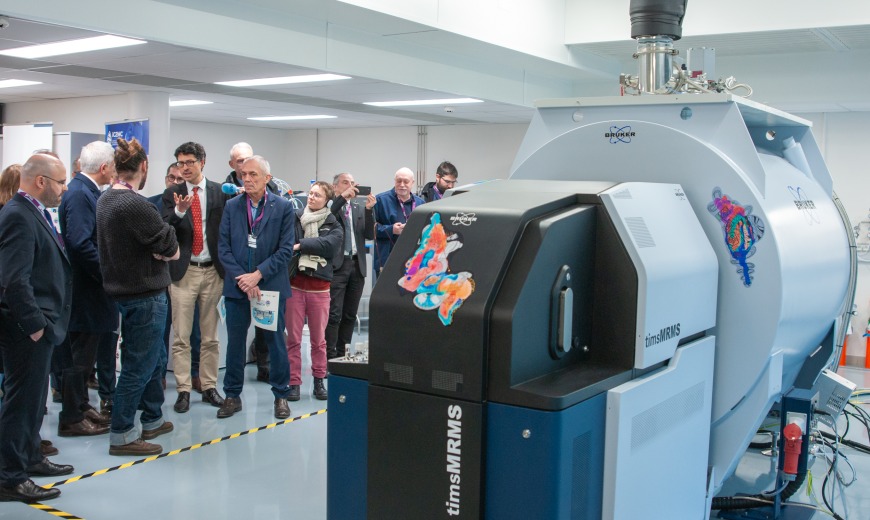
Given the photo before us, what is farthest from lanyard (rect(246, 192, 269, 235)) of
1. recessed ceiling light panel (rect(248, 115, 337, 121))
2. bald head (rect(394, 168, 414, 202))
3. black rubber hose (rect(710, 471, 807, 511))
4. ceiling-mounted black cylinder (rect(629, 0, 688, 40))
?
recessed ceiling light panel (rect(248, 115, 337, 121))

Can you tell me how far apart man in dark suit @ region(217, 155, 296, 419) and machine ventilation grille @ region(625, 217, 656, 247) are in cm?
342

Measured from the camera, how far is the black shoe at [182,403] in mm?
5551

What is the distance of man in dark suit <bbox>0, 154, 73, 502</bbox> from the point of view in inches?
150

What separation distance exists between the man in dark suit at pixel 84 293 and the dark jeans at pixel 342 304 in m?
1.88

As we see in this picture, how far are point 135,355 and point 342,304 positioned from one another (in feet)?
7.96

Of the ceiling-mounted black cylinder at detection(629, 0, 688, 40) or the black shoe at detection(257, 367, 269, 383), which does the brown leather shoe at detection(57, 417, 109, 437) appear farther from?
the ceiling-mounted black cylinder at detection(629, 0, 688, 40)

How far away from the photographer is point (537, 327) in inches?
80.7

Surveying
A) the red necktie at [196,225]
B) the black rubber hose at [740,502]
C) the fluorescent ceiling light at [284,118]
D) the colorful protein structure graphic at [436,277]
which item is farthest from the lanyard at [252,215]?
the fluorescent ceiling light at [284,118]

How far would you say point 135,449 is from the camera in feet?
15.3

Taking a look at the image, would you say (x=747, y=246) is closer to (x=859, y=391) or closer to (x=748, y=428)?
(x=748, y=428)

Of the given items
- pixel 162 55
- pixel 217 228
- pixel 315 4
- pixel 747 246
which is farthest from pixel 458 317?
pixel 162 55

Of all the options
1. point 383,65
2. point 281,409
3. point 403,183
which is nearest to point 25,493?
point 281,409

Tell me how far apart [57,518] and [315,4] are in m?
4.04

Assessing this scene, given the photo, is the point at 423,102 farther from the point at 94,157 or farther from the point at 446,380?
the point at 446,380
